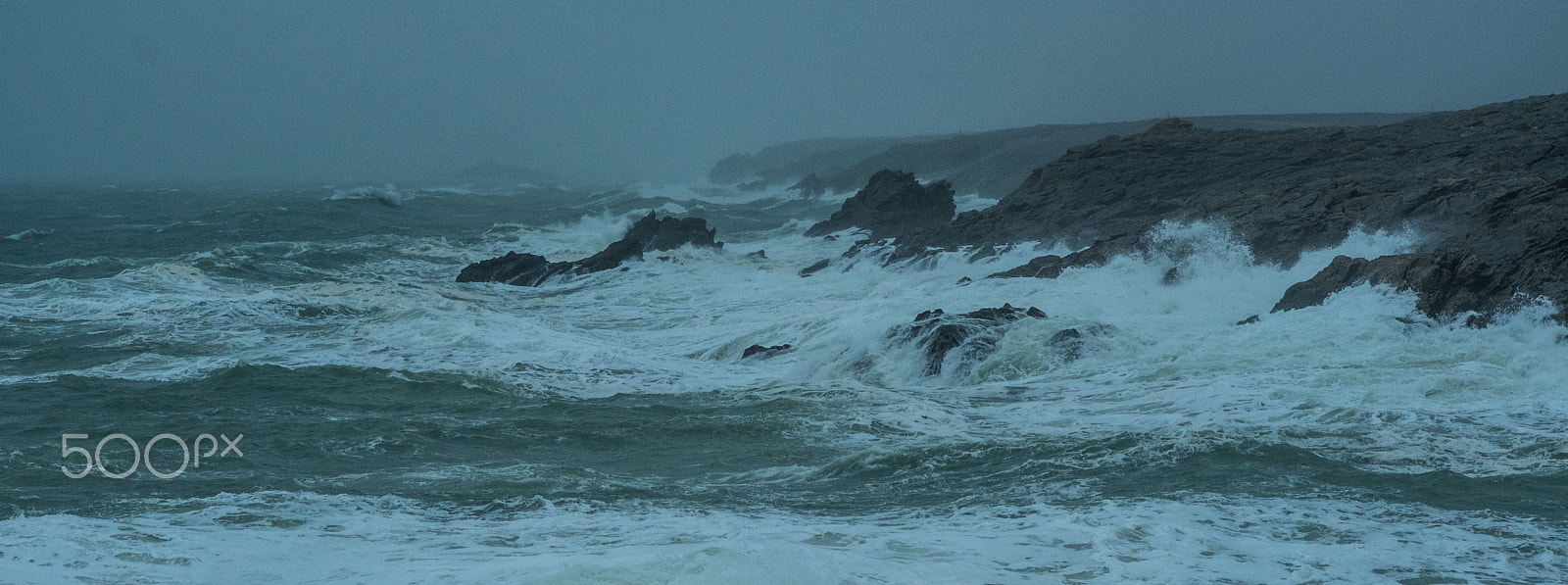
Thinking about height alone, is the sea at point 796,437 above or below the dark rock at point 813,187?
below

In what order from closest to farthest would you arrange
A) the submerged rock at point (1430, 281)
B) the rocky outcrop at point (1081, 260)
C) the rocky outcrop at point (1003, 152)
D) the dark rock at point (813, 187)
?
1. the submerged rock at point (1430, 281)
2. the rocky outcrop at point (1081, 260)
3. the rocky outcrop at point (1003, 152)
4. the dark rock at point (813, 187)

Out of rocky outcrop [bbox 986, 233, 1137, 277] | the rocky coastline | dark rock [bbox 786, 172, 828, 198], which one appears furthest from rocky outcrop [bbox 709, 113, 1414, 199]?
rocky outcrop [bbox 986, 233, 1137, 277]

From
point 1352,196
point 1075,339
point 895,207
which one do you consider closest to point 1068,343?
point 1075,339

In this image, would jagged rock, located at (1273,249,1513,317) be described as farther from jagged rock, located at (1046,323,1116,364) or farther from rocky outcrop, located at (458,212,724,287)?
rocky outcrop, located at (458,212,724,287)

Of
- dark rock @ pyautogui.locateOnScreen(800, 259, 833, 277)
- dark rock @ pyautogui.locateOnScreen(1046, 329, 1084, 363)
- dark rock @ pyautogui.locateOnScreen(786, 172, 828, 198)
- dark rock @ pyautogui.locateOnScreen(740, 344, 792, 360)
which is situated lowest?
dark rock @ pyautogui.locateOnScreen(740, 344, 792, 360)

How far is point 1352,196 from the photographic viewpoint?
17906 mm

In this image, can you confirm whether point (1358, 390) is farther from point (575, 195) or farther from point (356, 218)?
point (575, 195)

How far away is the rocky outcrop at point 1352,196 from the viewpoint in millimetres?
13102

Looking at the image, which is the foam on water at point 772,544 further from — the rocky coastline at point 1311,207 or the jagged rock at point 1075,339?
the rocky coastline at point 1311,207

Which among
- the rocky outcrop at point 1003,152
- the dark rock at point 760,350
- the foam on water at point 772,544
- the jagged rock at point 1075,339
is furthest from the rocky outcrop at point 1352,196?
the rocky outcrop at point 1003,152

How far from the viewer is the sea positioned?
22.3ft

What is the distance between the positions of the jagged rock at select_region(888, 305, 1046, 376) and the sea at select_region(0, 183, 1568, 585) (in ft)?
0.56

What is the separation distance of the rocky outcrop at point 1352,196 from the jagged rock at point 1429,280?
19 millimetres

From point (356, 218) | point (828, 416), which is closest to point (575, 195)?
point (356, 218)
